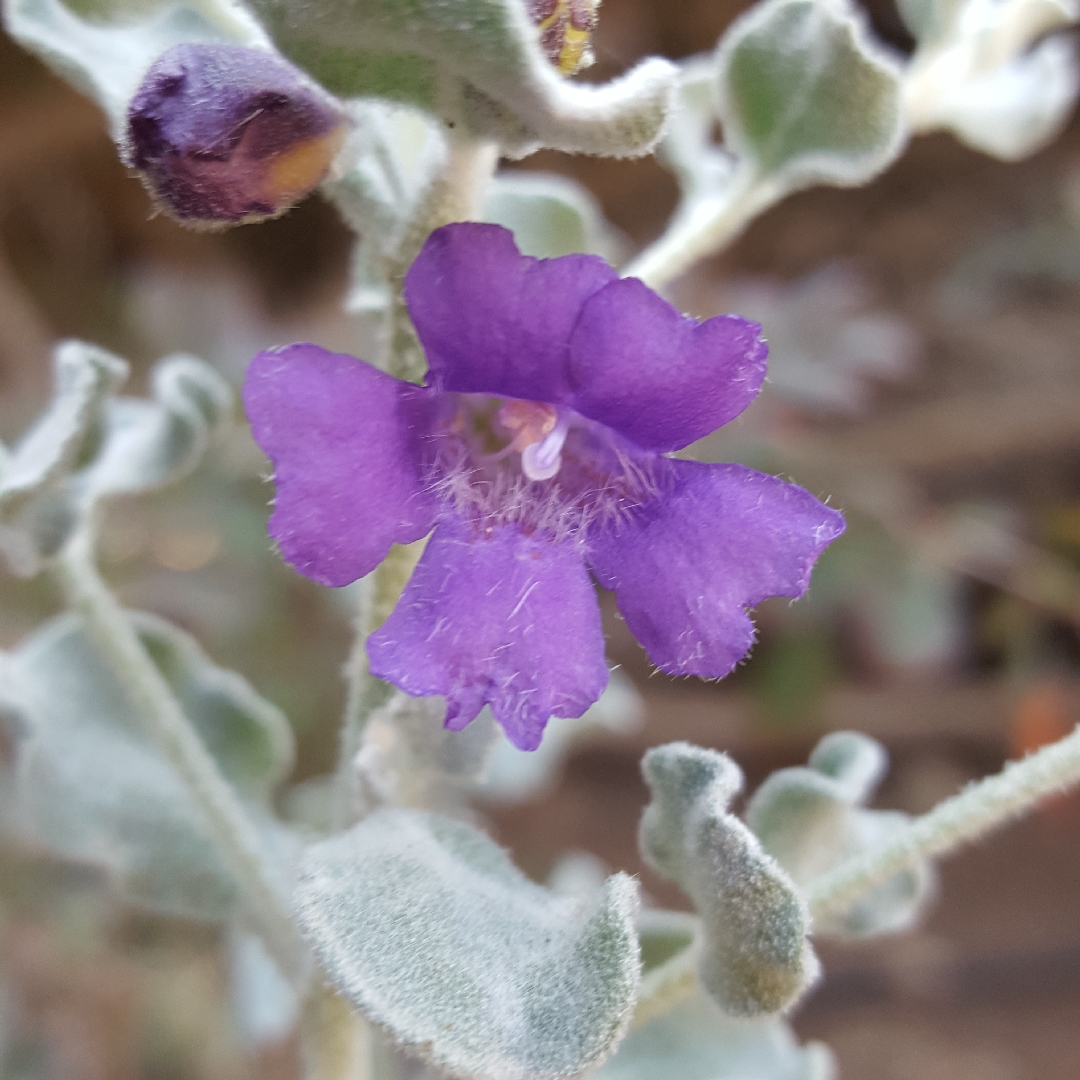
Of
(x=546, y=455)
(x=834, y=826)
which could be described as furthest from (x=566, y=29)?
(x=834, y=826)

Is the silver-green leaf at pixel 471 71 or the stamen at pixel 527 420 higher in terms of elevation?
the silver-green leaf at pixel 471 71

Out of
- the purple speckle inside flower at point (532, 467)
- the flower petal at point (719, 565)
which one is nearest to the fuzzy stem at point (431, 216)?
the purple speckle inside flower at point (532, 467)

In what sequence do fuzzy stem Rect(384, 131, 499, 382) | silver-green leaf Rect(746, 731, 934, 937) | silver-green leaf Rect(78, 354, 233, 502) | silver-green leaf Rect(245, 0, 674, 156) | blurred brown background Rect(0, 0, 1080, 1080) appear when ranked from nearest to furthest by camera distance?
silver-green leaf Rect(245, 0, 674, 156) → fuzzy stem Rect(384, 131, 499, 382) → silver-green leaf Rect(746, 731, 934, 937) → silver-green leaf Rect(78, 354, 233, 502) → blurred brown background Rect(0, 0, 1080, 1080)

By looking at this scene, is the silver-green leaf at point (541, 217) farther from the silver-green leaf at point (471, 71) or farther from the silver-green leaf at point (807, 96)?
the silver-green leaf at point (471, 71)

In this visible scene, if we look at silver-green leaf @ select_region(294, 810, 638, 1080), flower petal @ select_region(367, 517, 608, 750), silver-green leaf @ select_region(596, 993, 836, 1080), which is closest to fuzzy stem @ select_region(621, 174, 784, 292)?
flower petal @ select_region(367, 517, 608, 750)

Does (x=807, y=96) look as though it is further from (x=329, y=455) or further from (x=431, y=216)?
(x=329, y=455)

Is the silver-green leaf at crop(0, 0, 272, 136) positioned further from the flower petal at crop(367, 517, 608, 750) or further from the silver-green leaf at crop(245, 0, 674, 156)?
the flower petal at crop(367, 517, 608, 750)
